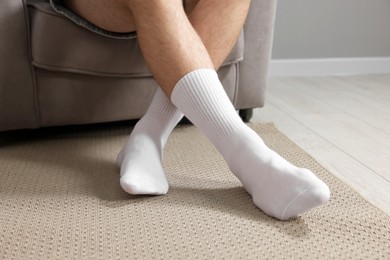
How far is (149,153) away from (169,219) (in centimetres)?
19

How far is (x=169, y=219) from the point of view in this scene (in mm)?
867

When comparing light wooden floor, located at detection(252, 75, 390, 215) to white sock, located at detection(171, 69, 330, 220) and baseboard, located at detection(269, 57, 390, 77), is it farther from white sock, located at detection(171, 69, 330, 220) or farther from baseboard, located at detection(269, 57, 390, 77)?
white sock, located at detection(171, 69, 330, 220)

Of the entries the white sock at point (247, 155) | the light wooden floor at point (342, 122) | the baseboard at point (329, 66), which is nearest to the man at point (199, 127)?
the white sock at point (247, 155)

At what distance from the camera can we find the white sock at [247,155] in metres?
0.83

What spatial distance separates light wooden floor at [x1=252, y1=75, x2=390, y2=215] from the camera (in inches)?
46.6

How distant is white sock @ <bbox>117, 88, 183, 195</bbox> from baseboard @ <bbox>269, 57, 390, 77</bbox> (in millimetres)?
1715

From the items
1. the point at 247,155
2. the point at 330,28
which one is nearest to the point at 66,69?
the point at 247,155

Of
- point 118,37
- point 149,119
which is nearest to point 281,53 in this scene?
point 118,37

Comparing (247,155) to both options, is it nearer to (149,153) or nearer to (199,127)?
(199,127)

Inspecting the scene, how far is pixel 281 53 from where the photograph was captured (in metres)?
2.71

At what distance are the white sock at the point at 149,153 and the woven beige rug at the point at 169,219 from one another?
0.03m

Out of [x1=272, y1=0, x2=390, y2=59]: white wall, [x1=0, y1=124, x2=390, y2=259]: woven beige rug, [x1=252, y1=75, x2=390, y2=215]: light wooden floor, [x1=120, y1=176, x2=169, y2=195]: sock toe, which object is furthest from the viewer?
[x1=272, y1=0, x2=390, y2=59]: white wall

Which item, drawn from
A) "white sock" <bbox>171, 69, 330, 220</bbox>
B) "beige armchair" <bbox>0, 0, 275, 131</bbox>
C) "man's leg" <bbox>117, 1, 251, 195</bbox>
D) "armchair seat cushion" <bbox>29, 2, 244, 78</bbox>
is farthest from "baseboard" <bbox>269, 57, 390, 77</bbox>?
"white sock" <bbox>171, 69, 330, 220</bbox>

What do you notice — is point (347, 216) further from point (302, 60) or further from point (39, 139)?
point (302, 60)
